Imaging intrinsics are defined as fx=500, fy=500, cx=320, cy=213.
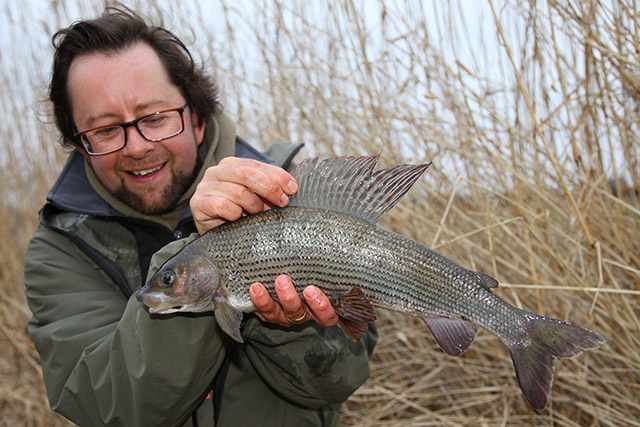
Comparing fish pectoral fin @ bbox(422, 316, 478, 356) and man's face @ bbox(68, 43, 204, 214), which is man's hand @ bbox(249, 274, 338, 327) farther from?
man's face @ bbox(68, 43, 204, 214)

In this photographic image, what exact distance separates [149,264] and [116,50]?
3.39 feet

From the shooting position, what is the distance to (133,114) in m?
2.23

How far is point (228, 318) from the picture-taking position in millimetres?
1582

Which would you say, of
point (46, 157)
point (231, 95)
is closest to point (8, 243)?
A: point (46, 157)

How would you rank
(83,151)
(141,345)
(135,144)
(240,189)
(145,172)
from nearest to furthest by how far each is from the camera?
(240,189), (141,345), (135,144), (145,172), (83,151)

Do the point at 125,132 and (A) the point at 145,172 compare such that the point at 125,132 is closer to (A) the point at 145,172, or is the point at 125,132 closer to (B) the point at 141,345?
(A) the point at 145,172

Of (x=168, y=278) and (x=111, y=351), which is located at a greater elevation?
(x=168, y=278)

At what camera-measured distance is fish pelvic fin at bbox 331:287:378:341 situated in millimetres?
1525

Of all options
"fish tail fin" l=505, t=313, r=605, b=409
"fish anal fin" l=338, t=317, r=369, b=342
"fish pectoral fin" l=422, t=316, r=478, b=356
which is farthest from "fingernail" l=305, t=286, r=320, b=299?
"fish tail fin" l=505, t=313, r=605, b=409

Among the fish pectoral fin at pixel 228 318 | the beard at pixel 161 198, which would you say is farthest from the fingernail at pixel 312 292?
the beard at pixel 161 198

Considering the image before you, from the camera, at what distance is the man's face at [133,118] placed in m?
2.22

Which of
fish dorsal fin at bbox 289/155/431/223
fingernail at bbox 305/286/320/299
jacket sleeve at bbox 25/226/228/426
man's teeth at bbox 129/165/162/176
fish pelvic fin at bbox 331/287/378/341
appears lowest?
jacket sleeve at bbox 25/226/228/426

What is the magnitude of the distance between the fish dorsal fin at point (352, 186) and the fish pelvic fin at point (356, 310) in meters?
Answer: 0.24

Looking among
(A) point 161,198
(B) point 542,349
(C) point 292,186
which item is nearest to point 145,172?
(A) point 161,198
